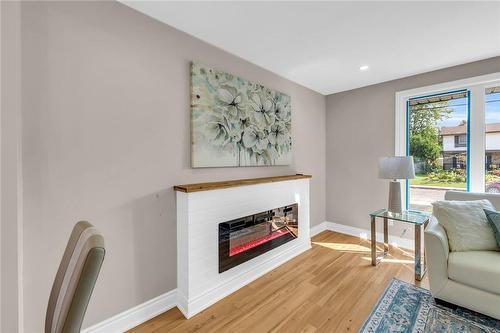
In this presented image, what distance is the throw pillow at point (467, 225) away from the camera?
6.49ft

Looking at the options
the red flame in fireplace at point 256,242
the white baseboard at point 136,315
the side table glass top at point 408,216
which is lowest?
the white baseboard at point 136,315

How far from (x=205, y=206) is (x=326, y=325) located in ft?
4.50

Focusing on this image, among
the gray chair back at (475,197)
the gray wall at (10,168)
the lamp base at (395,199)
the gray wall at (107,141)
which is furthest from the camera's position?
the lamp base at (395,199)

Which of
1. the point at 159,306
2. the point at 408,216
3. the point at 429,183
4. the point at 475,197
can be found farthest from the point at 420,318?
the point at 159,306

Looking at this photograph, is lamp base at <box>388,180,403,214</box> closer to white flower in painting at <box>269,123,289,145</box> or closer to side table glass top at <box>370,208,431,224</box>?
side table glass top at <box>370,208,431,224</box>

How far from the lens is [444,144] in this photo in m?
3.02

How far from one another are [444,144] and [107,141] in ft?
12.7

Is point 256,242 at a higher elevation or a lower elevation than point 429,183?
lower

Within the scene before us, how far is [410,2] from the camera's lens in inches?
67.5

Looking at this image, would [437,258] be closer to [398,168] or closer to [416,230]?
[416,230]

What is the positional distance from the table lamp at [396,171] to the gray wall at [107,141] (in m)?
2.09

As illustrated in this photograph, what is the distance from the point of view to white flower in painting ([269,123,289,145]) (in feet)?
9.62

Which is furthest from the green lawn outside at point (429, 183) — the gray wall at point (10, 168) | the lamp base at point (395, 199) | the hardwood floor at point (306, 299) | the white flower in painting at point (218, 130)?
the gray wall at point (10, 168)

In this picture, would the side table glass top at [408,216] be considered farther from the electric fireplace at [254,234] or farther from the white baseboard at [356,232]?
the electric fireplace at [254,234]
